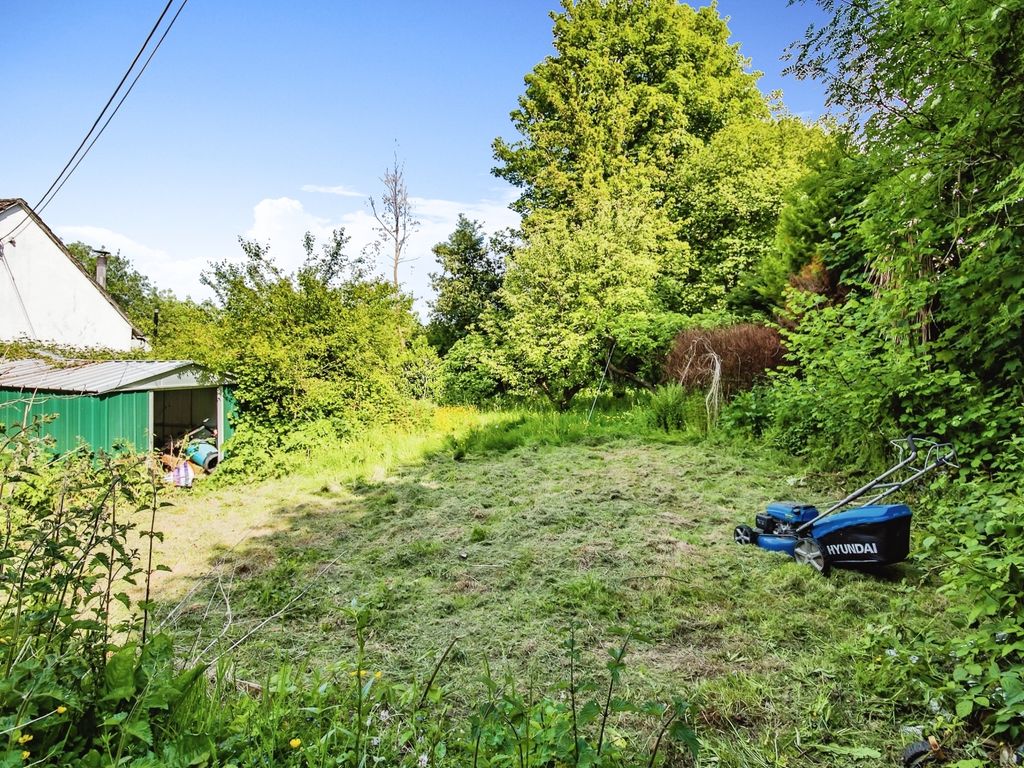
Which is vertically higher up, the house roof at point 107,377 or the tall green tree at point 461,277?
the tall green tree at point 461,277

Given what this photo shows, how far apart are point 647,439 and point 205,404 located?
9167 mm

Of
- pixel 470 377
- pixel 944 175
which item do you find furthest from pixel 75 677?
pixel 470 377

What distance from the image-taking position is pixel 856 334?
15.1 ft

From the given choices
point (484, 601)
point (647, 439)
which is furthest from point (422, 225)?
point (484, 601)

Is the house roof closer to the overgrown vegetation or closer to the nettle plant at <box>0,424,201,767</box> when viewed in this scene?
the overgrown vegetation

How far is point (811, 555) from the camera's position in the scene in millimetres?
3277

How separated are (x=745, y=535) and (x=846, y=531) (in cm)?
80

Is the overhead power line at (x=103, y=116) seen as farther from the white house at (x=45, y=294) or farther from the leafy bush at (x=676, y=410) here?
the leafy bush at (x=676, y=410)

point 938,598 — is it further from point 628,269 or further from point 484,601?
point 628,269

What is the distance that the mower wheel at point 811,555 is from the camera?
127 inches

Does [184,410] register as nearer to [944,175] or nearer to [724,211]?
[944,175]

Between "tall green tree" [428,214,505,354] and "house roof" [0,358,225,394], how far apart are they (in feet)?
30.9

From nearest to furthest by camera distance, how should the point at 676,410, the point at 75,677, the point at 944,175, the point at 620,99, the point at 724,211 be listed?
1. the point at 75,677
2. the point at 944,175
3. the point at 676,410
4. the point at 724,211
5. the point at 620,99

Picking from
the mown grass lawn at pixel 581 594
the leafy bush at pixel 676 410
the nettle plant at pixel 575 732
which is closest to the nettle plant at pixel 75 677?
the mown grass lawn at pixel 581 594
